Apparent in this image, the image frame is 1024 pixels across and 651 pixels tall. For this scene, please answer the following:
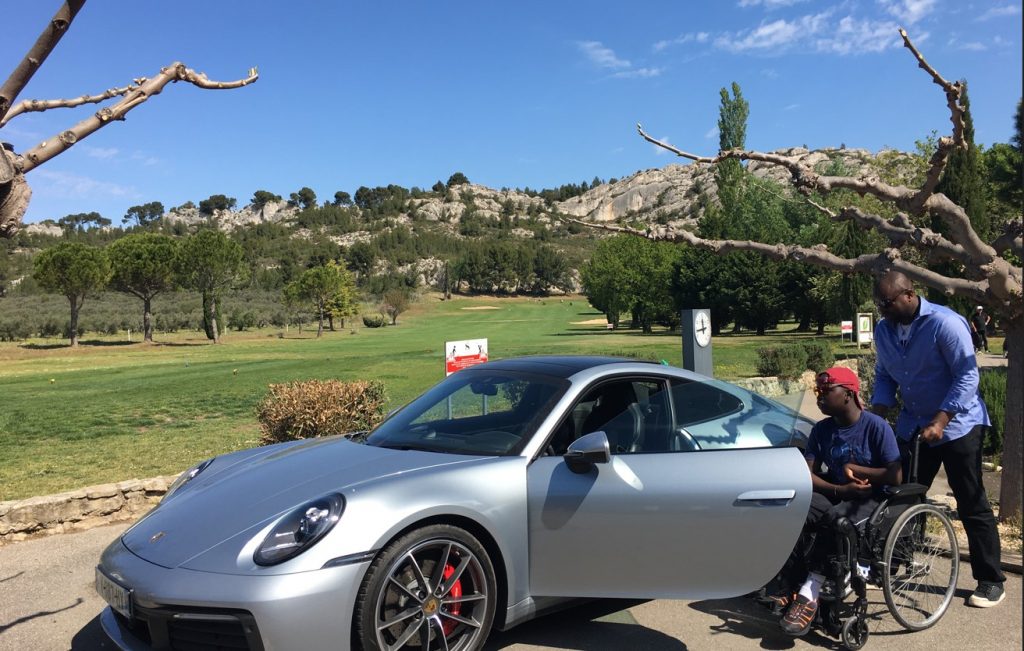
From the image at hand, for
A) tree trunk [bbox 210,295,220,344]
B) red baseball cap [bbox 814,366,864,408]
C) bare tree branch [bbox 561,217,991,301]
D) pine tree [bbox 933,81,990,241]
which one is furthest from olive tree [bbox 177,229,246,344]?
red baseball cap [bbox 814,366,864,408]

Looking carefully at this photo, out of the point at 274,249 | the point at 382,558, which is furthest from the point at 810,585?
the point at 274,249

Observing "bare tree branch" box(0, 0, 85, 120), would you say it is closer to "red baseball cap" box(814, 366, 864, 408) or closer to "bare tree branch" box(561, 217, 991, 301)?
"bare tree branch" box(561, 217, 991, 301)

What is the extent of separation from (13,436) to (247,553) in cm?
1305

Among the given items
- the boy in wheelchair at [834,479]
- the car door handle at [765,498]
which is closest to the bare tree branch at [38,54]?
the car door handle at [765,498]

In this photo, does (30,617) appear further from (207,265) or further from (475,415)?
(207,265)

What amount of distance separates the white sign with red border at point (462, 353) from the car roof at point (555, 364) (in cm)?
414

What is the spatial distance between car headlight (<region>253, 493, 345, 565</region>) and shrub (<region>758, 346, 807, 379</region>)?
1592 cm

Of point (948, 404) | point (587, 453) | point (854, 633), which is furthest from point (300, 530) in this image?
point (948, 404)

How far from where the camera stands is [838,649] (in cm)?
381

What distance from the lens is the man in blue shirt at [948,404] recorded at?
4258 mm

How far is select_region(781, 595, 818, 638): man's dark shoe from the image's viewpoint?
3709mm

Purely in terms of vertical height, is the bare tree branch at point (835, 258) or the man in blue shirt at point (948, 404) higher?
the bare tree branch at point (835, 258)

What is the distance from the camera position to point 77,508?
646cm

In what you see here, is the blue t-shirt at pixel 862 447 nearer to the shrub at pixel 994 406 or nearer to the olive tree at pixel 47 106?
the olive tree at pixel 47 106
